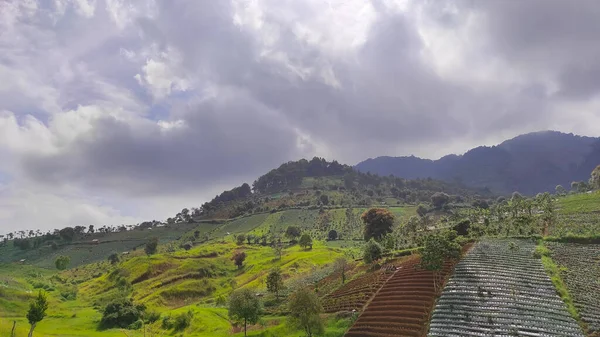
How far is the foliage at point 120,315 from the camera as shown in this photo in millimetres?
65938

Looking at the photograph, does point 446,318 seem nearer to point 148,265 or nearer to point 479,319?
point 479,319

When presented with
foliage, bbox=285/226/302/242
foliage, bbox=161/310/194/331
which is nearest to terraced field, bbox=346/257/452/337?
foliage, bbox=161/310/194/331

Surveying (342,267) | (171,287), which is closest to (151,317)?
(342,267)

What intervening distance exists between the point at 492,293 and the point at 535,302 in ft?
14.6

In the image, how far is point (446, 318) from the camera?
4547 cm

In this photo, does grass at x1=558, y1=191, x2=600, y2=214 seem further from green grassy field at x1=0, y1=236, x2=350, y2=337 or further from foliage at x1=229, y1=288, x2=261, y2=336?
foliage at x1=229, y1=288, x2=261, y2=336

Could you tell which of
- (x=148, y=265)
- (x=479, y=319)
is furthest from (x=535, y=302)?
(x=148, y=265)

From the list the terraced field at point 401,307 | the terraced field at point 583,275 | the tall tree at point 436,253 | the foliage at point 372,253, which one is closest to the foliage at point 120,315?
the terraced field at point 401,307

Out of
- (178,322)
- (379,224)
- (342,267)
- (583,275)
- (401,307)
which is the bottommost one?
(178,322)

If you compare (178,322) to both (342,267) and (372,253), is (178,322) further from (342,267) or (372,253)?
(372,253)

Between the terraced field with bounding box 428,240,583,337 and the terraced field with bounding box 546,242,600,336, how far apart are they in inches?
71.5

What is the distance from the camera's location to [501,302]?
46.0m

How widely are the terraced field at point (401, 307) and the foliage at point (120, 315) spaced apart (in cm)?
3874

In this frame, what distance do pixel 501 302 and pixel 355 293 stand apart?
2186cm
